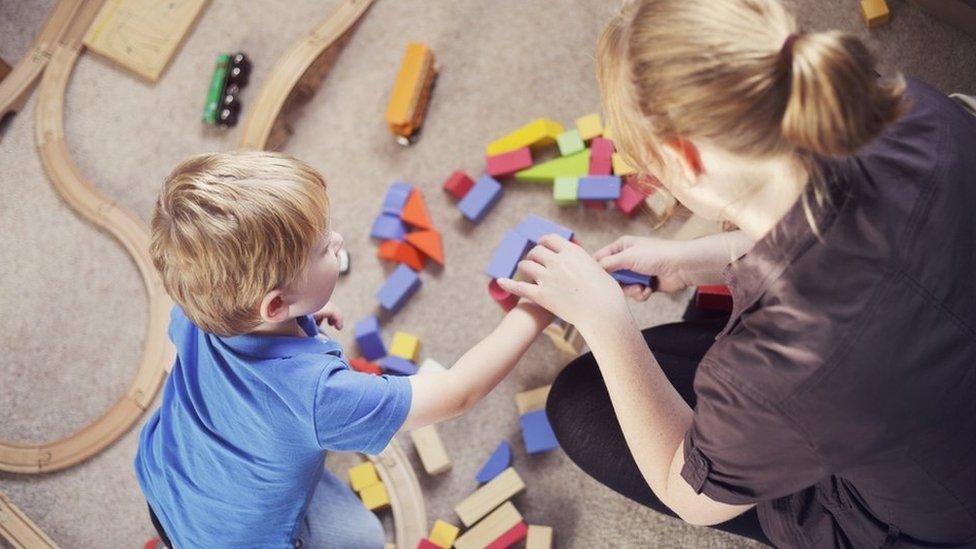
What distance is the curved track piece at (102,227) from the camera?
4.39 ft

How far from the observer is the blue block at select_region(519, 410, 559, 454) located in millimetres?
1300

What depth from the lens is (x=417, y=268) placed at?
146cm

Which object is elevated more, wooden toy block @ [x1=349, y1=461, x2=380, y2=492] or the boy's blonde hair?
the boy's blonde hair

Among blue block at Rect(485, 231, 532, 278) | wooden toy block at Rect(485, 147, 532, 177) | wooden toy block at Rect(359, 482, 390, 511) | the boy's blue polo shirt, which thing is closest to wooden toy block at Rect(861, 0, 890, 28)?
wooden toy block at Rect(485, 147, 532, 177)

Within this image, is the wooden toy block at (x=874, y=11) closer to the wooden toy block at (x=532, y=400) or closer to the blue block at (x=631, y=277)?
the blue block at (x=631, y=277)

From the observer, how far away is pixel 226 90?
1.56 m

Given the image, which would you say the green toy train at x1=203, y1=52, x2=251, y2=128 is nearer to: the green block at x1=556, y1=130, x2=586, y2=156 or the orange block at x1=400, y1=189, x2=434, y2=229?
the orange block at x1=400, y1=189, x2=434, y2=229

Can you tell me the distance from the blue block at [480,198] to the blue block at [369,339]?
268mm

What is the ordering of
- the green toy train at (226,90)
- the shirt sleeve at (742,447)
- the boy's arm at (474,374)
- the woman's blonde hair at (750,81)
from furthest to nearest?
1. the green toy train at (226,90)
2. the boy's arm at (474,374)
3. the shirt sleeve at (742,447)
4. the woman's blonde hair at (750,81)

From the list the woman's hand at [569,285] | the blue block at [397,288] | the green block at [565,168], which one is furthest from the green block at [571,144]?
the woman's hand at [569,285]

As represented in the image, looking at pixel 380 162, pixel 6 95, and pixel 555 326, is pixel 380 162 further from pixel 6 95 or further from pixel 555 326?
pixel 6 95

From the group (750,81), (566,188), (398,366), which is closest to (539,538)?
(398,366)

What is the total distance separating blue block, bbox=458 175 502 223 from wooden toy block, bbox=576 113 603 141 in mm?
188

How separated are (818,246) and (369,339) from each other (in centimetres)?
89
